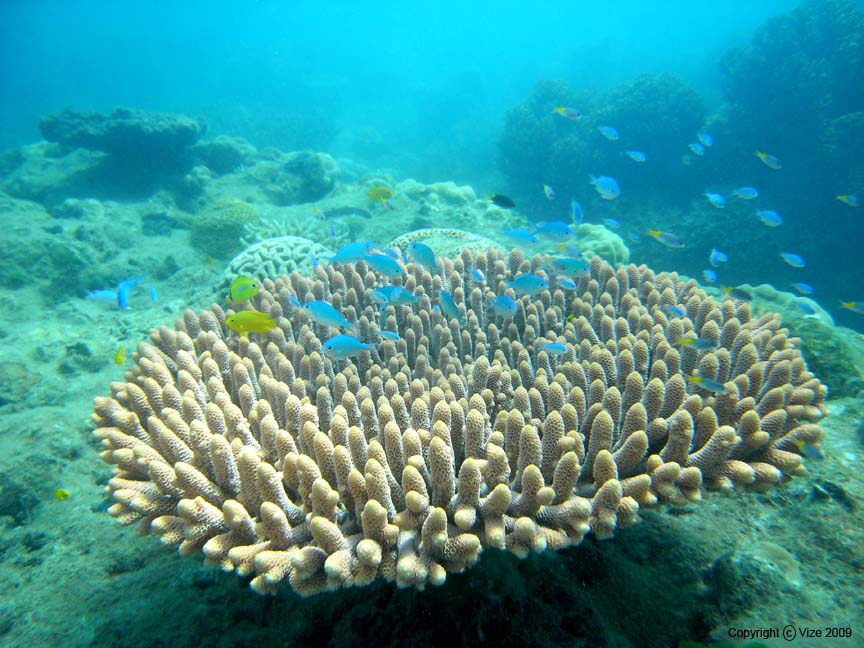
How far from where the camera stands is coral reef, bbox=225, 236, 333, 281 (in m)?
8.27

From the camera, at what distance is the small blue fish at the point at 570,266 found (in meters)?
4.39

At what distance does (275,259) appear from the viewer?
8508 mm

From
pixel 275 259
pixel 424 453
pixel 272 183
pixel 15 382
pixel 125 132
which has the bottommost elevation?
pixel 424 453

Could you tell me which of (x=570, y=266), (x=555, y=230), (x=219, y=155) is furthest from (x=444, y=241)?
(x=219, y=155)

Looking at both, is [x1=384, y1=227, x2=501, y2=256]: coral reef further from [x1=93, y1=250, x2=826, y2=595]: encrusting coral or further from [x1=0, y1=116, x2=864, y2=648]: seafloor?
[x1=0, y1=116, x2=864, y2=648]: seafloor

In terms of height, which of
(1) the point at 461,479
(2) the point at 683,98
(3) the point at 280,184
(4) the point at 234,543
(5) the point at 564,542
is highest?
(2) the point at 683,98

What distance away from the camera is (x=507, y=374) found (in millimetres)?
3082

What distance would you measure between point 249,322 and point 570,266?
3226mm

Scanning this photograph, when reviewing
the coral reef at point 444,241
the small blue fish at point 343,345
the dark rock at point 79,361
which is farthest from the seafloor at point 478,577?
the coral reef at point 444,241

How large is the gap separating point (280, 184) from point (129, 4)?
487 ft

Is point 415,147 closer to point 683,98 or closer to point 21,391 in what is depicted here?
point 683,98

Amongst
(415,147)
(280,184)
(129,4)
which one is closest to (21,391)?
(280,184)

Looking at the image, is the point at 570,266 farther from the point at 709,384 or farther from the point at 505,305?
the point at 709,384

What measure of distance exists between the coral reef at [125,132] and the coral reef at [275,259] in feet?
30.4
